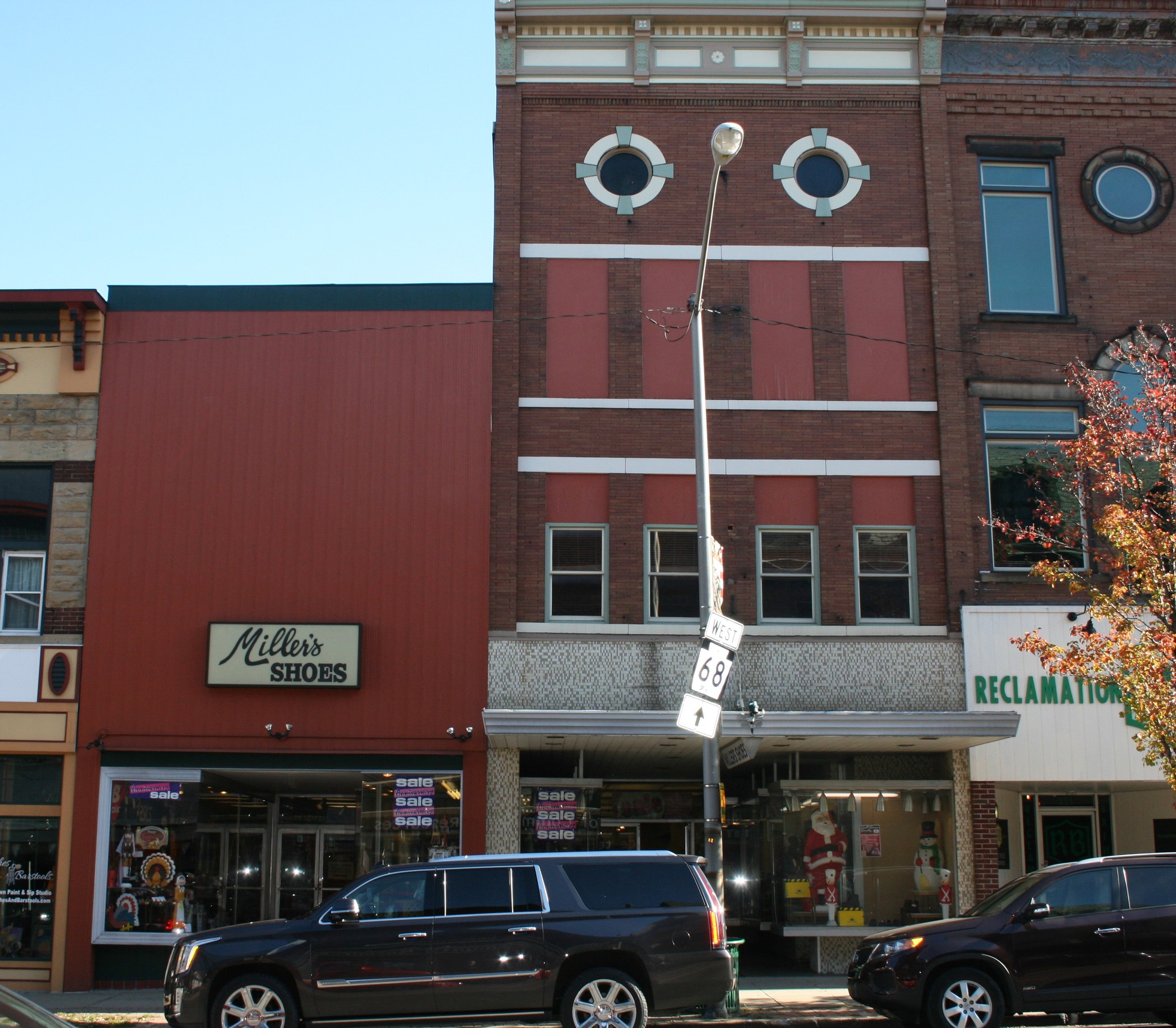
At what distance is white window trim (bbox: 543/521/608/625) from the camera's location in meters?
17.7

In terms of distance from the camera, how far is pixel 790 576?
711 inches

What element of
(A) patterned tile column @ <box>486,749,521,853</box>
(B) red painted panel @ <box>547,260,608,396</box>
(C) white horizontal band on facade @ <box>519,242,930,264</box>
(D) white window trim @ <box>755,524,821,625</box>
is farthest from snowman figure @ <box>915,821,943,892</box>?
(C) white horizontal band on facade @ <box>519,242,930,264</box>

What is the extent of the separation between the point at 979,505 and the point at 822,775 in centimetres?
459

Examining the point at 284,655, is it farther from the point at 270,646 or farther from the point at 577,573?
the point at 577,573

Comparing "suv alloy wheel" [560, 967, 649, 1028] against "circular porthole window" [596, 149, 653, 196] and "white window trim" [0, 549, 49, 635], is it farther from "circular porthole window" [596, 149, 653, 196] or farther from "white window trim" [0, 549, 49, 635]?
"circular porthole window" [596, 149, 653, 196]

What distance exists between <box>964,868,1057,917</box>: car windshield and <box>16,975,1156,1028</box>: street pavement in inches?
46.9

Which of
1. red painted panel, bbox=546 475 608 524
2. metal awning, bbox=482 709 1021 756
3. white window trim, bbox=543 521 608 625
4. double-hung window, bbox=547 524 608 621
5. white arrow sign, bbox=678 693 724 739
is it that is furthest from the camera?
red painted panel, bbox=546 475 608 524

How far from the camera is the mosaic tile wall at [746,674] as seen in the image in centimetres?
1719

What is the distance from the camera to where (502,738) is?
1641 cm

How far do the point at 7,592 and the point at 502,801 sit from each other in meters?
7.59

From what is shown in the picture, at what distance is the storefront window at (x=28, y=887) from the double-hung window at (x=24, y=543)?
273 centimetres

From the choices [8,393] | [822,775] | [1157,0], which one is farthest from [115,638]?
[1157,0]

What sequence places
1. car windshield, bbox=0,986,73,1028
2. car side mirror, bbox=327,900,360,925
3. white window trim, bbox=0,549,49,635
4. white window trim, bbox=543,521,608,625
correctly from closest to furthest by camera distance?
1. car windshield, bbox=0,986,73,1028
2. car side mirror, bbox=327,900,360,925
3. white window trim, bbox=0,549,49,635
4. white window trim, bbox=543,521,608,625

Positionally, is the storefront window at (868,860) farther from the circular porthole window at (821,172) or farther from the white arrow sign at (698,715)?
the circular porthole window at (821,172)
